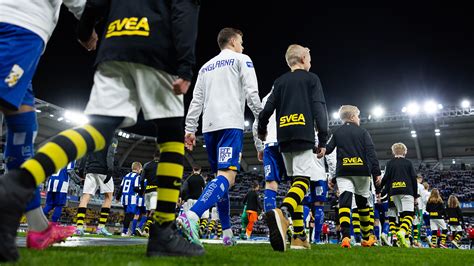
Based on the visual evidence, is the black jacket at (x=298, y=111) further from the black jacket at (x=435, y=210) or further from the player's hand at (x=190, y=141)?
the black jacket at (x=435, y=210)

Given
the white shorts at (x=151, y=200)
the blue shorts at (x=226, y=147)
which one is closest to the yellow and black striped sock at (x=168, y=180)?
the blue shorts at (x=226, y=147)

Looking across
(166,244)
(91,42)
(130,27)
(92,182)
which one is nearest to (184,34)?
(130,27)

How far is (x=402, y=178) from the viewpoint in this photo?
7.07 metres

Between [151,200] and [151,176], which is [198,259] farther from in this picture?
[151,200]

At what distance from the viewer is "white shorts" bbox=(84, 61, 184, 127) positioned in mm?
2178

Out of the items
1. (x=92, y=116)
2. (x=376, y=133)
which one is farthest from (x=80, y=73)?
(x=92, y=116)

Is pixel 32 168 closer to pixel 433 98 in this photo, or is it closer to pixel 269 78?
pixel 269 78

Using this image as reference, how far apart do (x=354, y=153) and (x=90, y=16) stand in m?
4.25

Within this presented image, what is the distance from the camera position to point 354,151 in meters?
5.59

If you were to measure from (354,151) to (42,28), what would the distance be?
14.5 feet

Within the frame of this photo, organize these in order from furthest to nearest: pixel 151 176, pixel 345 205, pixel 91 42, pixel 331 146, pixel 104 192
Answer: pixel 151 176 → pixel 104 192 → pixel 331 146 → pixel 345 205 → pixel 91 42

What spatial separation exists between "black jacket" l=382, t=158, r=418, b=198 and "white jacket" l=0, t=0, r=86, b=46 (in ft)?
20.9

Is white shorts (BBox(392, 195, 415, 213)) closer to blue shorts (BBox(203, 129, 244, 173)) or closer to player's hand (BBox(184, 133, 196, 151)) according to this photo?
blue shorts (BBox(203, 129, 244, 173))

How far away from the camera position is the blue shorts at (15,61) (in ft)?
6.81
